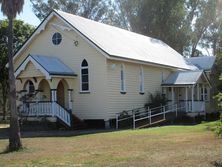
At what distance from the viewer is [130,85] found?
36.1m

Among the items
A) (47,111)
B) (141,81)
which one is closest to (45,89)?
(47,111)

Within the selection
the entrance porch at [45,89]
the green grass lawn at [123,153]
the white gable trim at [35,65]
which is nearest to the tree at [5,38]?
the entrance porch at [45,89]

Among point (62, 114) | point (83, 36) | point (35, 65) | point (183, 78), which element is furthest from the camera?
point (183, 78)

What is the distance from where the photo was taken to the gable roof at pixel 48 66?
32.2m

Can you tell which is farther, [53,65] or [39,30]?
[39,30]

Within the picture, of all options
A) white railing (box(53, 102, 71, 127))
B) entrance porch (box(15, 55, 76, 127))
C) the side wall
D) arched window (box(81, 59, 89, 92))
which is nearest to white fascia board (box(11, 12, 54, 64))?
entrance porch (box(15, 55, 76, 127))

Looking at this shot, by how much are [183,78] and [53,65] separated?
1268cm

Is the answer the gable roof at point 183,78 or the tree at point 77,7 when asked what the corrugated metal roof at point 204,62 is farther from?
the tree at point 77,7

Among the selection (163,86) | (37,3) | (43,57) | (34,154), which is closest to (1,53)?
(43,57)

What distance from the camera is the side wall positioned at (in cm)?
3347

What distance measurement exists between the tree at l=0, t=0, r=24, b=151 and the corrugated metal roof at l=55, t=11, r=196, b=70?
1284 cm

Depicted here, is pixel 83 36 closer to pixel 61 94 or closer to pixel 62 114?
pixel 61 94

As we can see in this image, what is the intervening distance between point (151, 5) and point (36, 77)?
117 ft

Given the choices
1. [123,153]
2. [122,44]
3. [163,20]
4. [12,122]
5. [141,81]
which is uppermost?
[163,20]
